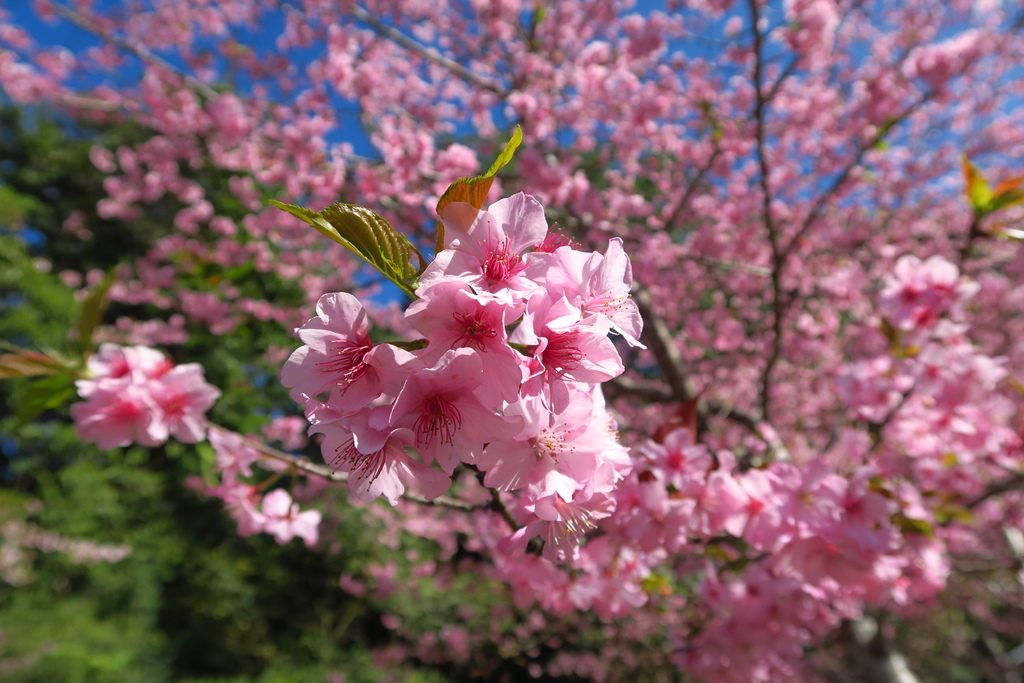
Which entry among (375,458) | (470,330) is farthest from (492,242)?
(375,458)

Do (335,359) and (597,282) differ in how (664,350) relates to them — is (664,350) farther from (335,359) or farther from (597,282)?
(335,359)

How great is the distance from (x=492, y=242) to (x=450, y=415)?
270 mm

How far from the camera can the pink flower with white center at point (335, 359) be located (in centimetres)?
74

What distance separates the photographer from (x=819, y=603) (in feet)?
6.56

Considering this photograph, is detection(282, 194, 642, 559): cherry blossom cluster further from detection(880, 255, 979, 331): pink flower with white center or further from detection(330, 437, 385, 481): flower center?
detection(880, 255, 979, 331): pink flower with white center

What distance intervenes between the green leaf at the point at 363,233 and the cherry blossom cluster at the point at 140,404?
0.78 meters

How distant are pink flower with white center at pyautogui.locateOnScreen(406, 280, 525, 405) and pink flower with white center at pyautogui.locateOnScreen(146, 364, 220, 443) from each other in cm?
91

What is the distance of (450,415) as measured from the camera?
2.38 ft

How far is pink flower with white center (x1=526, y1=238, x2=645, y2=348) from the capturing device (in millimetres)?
712

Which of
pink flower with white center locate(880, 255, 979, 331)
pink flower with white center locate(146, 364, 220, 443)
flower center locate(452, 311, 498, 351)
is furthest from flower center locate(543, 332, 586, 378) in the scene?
pink flower with white center locate(880, 255, 979, 331)

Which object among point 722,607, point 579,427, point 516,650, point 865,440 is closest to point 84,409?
point 579,427

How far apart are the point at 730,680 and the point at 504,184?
319 cm

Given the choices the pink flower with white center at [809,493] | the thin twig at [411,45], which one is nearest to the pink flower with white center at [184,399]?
the pink flower with white center at [809,493]

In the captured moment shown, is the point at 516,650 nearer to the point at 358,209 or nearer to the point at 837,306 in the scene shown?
the point at 837,306
